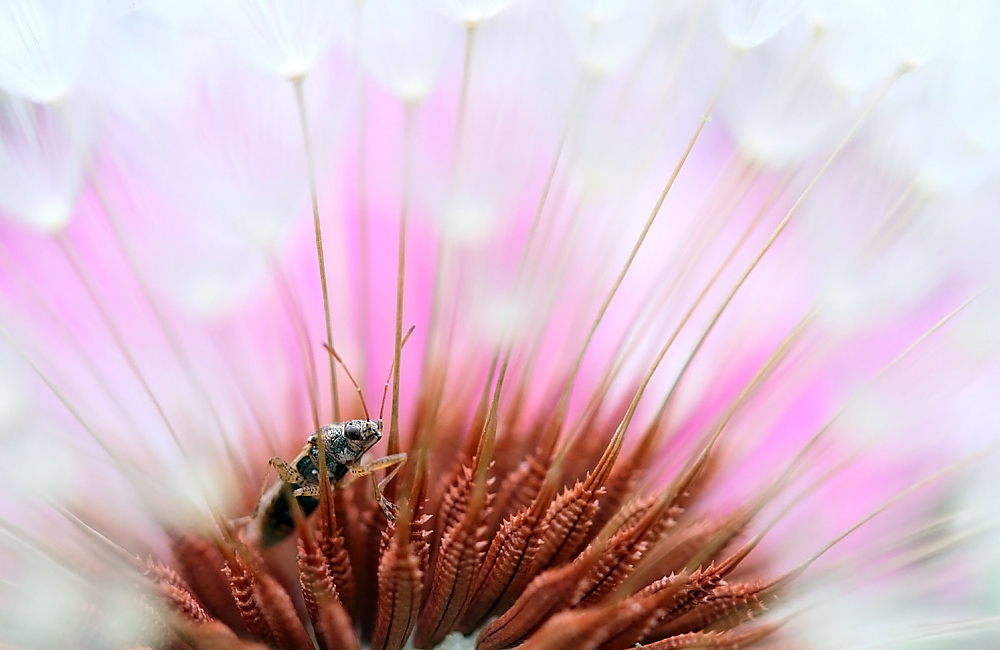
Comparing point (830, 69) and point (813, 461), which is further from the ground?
point (830, 69)

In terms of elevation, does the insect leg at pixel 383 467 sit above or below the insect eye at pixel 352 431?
below

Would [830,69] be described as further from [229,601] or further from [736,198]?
[229,601]

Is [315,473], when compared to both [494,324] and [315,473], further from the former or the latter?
[494,324]

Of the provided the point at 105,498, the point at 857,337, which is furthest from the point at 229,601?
the point at 857,337

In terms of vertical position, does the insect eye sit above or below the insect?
above

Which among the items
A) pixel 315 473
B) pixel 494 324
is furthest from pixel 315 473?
pixel 494 324
